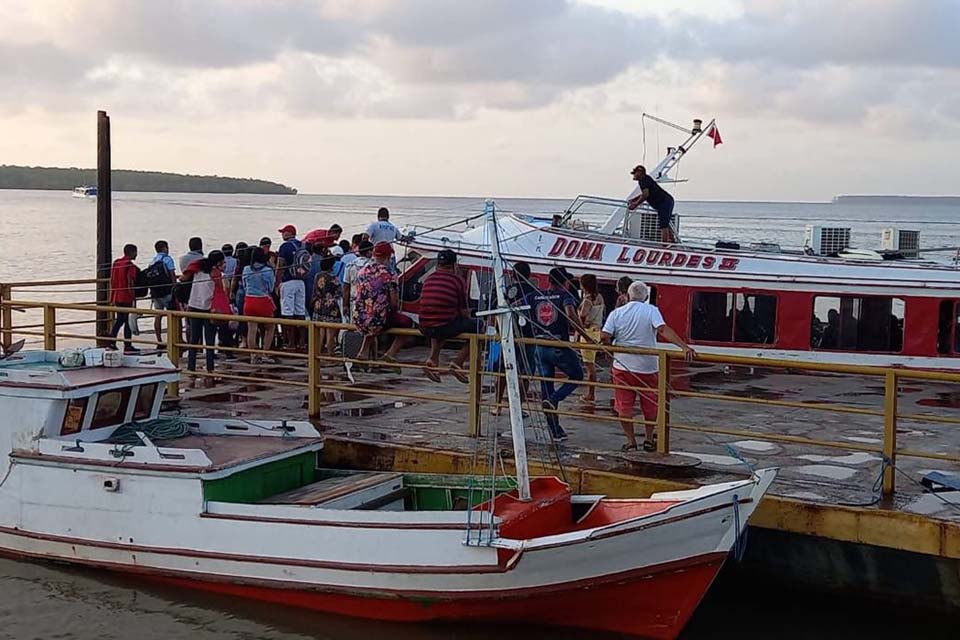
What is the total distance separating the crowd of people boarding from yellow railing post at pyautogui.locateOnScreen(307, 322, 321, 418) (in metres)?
0.26

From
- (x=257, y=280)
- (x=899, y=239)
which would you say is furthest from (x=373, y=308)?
(x=899, y=239)

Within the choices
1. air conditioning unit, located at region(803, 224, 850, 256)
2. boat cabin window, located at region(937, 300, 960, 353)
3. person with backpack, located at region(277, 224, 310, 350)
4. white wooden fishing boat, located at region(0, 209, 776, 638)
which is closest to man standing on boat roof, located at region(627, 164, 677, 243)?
air conditioning unit, located at region(803, 224, 850, 256)

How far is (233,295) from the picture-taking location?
1703 cm

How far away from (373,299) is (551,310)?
1844mm

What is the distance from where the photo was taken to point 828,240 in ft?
61.2

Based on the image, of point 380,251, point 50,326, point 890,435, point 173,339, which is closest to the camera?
point 890,435

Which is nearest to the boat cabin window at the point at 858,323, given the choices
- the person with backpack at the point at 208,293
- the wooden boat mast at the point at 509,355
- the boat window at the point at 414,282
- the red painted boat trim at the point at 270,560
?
the boat window at the point at 414,282

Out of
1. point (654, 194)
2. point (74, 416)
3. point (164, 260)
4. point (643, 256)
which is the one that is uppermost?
point (654, 194)

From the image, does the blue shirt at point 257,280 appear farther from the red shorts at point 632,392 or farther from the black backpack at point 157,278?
the red shorts at point 632,392

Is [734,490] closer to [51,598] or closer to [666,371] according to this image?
[666,371]

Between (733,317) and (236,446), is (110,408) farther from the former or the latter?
(733,317)

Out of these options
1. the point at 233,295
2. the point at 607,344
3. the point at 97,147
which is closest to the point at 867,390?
the point at 607,344

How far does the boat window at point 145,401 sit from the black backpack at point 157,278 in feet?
19.6

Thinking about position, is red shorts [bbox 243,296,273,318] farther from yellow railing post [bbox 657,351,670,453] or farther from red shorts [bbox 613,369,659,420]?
yellow railing post [bbox 657,351,670,453]
